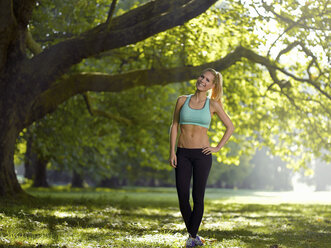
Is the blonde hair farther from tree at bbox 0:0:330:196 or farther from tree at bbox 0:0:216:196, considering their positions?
tree at bbox 0:0:216:196

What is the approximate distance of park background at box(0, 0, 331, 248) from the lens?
9344 mm

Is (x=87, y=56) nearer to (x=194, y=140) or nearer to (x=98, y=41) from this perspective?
(x=98, y=41)

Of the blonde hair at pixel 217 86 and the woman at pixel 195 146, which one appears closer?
the woman at pixel 195 146

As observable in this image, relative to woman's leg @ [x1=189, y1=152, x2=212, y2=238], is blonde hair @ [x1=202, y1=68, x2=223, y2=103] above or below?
above

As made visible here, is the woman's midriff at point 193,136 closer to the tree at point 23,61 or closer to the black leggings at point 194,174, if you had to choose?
the black leggings at point 194,174

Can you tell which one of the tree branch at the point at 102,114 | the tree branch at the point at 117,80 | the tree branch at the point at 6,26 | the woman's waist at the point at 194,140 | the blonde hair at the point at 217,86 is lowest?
the woman's waist at the point at 194,140

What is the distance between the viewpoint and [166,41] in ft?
53.3

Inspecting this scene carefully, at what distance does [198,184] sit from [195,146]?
1.72ft

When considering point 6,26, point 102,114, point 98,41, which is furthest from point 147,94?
point 6,26

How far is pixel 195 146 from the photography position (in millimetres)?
6562

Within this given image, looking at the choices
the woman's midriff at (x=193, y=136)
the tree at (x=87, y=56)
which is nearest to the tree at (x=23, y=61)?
the tree at (x=87, y=56)

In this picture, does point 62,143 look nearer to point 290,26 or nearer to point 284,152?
point 284,152

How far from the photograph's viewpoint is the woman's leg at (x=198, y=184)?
657 cm

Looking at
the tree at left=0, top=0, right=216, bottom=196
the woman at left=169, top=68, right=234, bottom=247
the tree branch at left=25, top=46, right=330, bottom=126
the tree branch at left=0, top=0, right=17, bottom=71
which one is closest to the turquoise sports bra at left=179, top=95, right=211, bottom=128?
the woman at left=169, top=68, right=234, bottom=247
